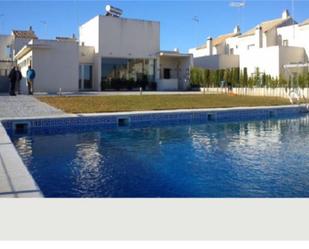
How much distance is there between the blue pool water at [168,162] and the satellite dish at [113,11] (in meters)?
21.5

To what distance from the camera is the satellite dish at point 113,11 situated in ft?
106

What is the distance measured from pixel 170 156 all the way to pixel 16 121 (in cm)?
565

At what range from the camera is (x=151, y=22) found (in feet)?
109

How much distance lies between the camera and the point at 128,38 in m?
32.3

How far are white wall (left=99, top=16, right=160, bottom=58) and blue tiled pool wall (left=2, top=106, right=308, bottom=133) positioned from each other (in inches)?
673

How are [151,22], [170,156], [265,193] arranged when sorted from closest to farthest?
[265,193] < [170,156] < [151,22]

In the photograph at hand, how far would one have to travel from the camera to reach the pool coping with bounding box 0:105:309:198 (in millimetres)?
4543

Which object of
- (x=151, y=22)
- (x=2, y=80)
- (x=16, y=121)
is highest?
(x=151, y=22)

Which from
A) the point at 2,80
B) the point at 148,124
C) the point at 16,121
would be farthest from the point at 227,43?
the point at 16,121

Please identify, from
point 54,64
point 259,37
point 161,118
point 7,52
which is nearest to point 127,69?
point 54,64

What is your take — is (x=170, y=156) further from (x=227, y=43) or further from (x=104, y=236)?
(x=227, y=43)

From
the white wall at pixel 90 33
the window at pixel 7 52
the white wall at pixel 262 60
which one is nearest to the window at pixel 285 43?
the white wall at pixel 262 60

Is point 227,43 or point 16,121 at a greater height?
point 227,43

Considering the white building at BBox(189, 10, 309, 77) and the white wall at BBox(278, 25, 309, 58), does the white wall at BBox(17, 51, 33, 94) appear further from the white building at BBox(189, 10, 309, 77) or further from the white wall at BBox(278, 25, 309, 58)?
the white wall at BBox(278, 25, 309, 58)
